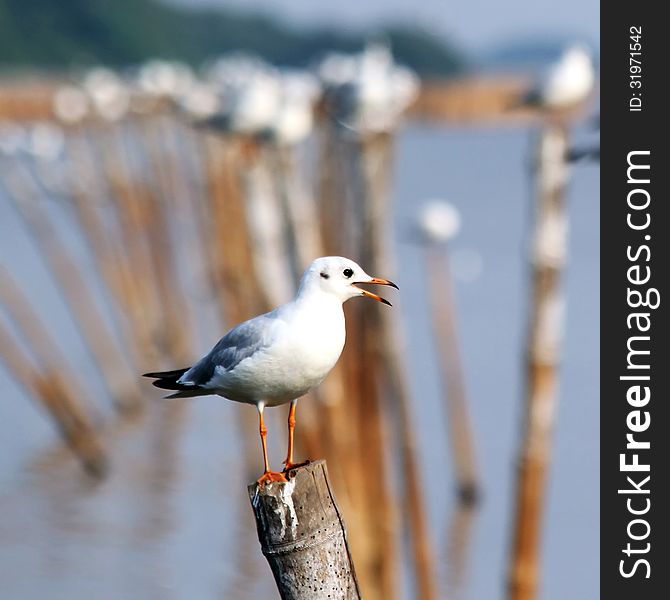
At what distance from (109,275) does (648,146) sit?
37.7 ft

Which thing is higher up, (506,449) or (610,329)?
(610,329)

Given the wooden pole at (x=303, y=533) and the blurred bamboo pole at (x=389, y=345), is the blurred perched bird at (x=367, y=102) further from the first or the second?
the wooden pole at (x=303, y=533)

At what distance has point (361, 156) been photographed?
944 centimetres

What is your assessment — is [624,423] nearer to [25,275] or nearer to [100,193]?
Result: [100,193]

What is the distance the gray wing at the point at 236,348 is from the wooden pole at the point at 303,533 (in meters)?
0.36

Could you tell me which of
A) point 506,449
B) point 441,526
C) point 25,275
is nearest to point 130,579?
point 441,526

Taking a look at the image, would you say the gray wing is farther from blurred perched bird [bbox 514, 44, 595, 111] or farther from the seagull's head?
blurred perched bird [bbox 514, 44, 595, 111]

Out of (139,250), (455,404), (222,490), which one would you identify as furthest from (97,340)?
(455,404)

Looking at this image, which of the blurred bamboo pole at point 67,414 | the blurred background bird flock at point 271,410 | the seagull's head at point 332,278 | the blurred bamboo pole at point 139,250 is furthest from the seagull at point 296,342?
the blurred bamboo pole at point 139,250

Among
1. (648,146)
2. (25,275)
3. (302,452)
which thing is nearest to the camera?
(648,146)

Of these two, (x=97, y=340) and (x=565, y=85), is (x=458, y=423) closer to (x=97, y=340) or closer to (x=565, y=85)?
(x=97, y=340)

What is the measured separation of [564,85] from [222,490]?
6195 millimetres

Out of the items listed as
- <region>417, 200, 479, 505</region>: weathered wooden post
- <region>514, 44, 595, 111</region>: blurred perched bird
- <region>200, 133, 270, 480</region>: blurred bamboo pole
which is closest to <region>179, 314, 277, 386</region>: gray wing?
<region>514, 44, 595, 111</region>: blurred perched bird

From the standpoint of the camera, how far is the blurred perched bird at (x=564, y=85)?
8766 mm
